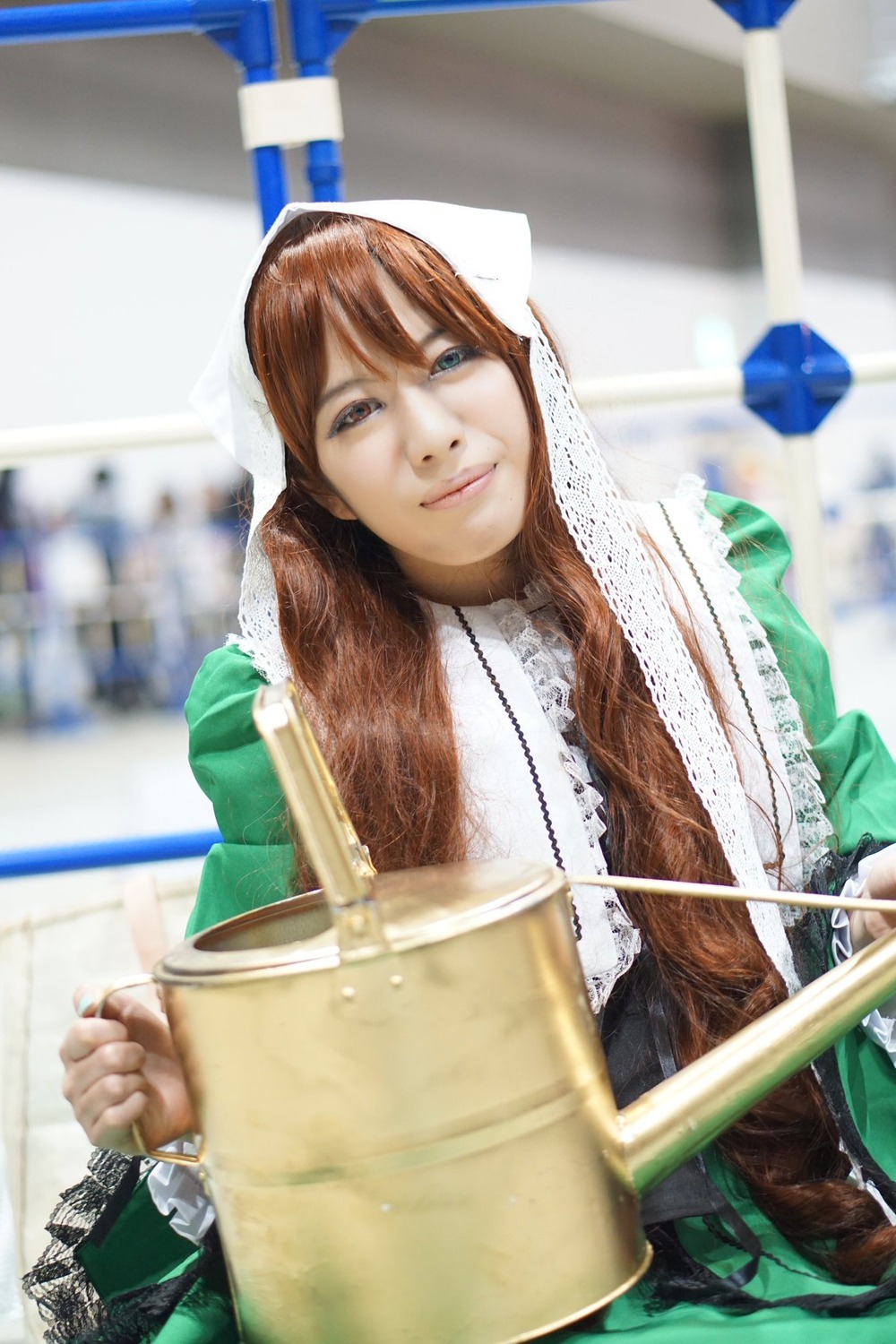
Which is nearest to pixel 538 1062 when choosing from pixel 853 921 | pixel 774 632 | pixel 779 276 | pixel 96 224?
pixel 853 921

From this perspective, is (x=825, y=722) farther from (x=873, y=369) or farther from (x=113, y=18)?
(x=113, y=18)

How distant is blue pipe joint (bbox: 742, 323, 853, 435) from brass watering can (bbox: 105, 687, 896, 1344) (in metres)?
0.75

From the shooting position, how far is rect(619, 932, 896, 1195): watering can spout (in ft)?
2.04

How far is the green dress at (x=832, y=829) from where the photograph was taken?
684mm

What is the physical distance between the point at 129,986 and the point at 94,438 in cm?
66

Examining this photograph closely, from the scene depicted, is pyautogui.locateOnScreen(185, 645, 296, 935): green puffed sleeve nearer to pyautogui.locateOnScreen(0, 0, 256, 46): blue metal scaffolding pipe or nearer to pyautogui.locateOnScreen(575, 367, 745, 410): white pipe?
pyautogui.locateOnScreen(575, 367, 745, 410): white pipe

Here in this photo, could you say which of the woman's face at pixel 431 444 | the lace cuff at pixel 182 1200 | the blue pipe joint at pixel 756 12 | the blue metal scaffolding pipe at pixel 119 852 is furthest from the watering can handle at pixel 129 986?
the blue pipe joint at pixel 756 12

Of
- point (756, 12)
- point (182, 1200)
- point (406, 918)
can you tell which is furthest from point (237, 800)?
point (756, 12)

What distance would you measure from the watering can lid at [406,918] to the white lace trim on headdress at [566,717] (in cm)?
26

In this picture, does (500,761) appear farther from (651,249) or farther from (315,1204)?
(651,249)

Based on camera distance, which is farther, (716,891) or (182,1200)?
(182,1200)

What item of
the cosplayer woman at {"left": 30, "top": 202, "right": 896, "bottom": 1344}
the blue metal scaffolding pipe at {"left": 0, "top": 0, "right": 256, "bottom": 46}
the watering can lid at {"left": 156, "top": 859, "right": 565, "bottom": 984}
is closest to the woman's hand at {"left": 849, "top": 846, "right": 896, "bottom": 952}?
the cosplayer woman at {"left": 30, "top": 202, "right": 896, "bottom": 1344}

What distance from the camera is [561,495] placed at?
936 mm

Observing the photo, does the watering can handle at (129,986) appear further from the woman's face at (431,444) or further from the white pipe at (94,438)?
the white pipe at (94,438)
